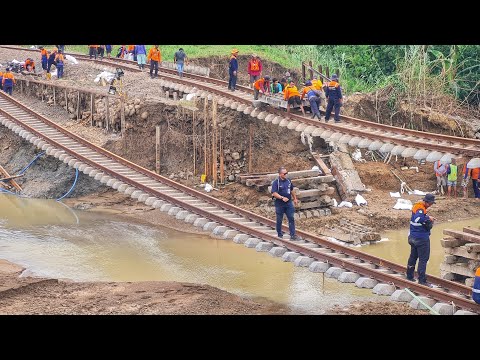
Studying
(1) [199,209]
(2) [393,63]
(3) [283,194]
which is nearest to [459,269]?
(3) [283,194]

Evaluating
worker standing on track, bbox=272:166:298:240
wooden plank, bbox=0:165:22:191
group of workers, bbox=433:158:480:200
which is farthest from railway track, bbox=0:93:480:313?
group of workers, bbox=433:158:480:200

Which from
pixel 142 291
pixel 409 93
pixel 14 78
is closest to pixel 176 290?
pixel 142 291

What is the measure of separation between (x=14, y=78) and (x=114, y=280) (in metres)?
14.9

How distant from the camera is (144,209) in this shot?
2698 centimetres

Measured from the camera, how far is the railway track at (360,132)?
2005cm

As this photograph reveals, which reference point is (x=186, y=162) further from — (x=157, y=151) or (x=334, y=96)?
(x=334, y=96)

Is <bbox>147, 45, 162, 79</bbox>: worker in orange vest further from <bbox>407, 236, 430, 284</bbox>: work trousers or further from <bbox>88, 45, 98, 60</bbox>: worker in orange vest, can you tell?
<bbox>407, 236, 430, 284</bbox>: work trousers

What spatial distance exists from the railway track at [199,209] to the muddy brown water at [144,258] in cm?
141

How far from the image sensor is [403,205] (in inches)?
1041

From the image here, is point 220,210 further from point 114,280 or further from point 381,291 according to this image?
point 381,291

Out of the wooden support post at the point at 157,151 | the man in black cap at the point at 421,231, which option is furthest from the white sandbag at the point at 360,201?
the man in black cap at the point at 421,231

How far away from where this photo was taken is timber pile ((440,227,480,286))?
16797mm

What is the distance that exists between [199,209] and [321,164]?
784 cm

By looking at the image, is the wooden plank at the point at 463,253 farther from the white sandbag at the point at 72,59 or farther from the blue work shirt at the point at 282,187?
the white sandbag at the point at 72,59
